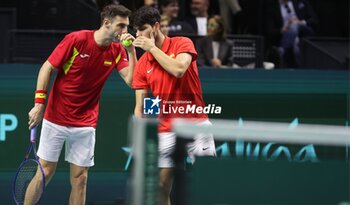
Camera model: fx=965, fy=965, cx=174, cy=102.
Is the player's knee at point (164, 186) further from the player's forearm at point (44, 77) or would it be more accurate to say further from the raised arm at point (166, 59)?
the player's forearm at point (44, 77)

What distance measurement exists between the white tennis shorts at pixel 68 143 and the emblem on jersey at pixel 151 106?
53 centimetres

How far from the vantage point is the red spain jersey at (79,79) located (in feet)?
27.6

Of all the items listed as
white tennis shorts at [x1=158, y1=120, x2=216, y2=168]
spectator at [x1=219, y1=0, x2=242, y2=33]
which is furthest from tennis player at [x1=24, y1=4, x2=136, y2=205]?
spectator at [x1=219, y1=0, x2=242, y2=33]

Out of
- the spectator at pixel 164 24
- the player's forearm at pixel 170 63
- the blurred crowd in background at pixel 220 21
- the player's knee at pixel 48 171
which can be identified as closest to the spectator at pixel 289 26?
the blurred crowd in background at pixel 220 21

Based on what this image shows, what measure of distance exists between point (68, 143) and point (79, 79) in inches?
23.5

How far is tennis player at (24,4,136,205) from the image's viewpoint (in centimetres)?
840

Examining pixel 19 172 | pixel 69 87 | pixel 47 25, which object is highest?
pixel 47 25

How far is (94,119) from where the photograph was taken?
340 inches

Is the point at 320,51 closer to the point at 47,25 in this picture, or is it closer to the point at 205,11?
the point at 205,11

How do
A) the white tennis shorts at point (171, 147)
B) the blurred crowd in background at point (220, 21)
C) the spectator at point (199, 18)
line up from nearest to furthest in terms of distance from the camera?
the white tennis shorts at point (171, 147) → the blurred crowd in background at point (220, 21) → the spectator at point (199, 18)

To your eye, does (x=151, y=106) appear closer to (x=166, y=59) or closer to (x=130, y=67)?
(x=130, y=67)

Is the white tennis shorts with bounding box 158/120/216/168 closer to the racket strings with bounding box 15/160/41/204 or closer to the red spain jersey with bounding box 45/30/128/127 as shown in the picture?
the red spain jersey with bounding box 45/30/128/127

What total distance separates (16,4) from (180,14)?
2100 mm

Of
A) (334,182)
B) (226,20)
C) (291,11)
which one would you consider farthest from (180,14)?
(334,182)
